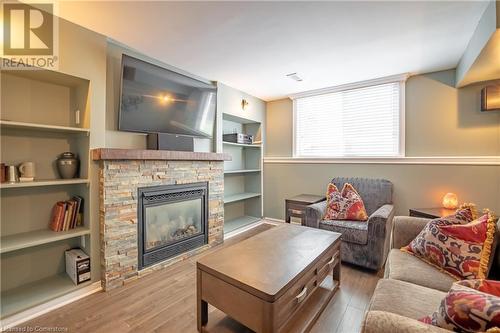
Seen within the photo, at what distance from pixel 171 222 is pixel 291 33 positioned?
2322 millimetres

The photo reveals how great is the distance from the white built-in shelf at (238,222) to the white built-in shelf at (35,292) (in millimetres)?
1937

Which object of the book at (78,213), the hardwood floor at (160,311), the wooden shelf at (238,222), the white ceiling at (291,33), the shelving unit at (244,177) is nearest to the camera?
the hardwood floor at (160,311)

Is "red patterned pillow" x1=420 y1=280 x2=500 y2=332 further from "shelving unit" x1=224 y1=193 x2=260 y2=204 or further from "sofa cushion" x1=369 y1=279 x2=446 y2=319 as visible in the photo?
"shelving unit" x1=224 y1=193 x2=260 y2=204

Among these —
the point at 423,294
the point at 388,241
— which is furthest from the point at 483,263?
the point at 388,241

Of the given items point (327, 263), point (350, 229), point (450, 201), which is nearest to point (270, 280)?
point (327, 263)

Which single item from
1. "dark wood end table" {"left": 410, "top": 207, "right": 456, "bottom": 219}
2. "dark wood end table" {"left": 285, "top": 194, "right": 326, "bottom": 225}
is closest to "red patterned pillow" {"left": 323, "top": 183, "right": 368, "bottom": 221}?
"dark wood end table" {"left": 285, "top": 194, "right": 326, "bottom": 225}

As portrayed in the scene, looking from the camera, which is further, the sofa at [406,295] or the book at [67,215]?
the book at [67,215]

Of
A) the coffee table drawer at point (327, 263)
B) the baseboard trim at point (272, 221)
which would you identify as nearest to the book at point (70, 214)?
the coffee table drawer at point (327, 263)

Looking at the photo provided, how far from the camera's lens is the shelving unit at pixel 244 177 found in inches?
157

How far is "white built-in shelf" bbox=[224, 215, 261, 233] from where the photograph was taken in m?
3.60

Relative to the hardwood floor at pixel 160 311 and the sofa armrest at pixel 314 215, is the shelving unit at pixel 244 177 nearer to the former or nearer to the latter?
the sofa armrest at pixel 314 215

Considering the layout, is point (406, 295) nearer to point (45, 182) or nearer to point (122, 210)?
point (122, 210)

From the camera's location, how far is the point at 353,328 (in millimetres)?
1587

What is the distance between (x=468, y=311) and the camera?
2.42 feet
